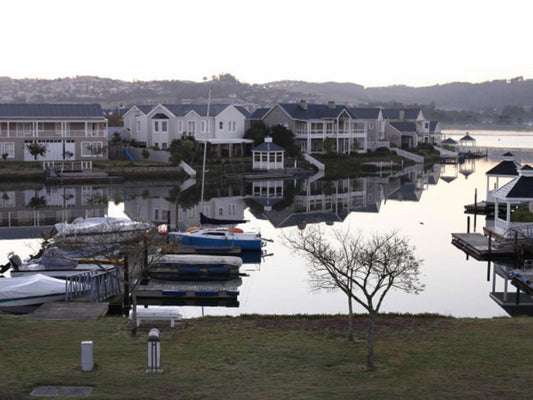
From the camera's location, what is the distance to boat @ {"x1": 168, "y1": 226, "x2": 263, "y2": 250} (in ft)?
109

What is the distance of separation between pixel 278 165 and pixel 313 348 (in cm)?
6024

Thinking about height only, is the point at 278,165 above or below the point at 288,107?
below

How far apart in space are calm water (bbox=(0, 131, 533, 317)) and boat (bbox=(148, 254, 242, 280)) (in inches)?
36.7

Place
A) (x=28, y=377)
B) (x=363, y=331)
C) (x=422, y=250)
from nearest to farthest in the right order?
1. (x=28, y=377)
2. (x=363, y=331)
3. (x=422, y=250)

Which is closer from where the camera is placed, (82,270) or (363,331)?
(363,331)

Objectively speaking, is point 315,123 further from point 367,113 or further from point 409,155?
point 367,113

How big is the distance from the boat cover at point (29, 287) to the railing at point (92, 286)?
0.28 metres

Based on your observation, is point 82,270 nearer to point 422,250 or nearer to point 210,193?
point 422,250

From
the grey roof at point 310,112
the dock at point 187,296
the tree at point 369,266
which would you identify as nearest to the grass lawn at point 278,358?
the tree at point 369,266

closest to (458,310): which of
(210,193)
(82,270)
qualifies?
(82,270)

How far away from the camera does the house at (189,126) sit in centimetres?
8000

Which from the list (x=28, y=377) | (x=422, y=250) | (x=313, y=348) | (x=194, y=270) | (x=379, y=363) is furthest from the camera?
(x=422, y=250)

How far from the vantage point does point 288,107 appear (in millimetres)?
86750

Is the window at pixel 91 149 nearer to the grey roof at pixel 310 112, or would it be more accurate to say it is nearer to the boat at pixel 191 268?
the grey roof at pixel 310 112
